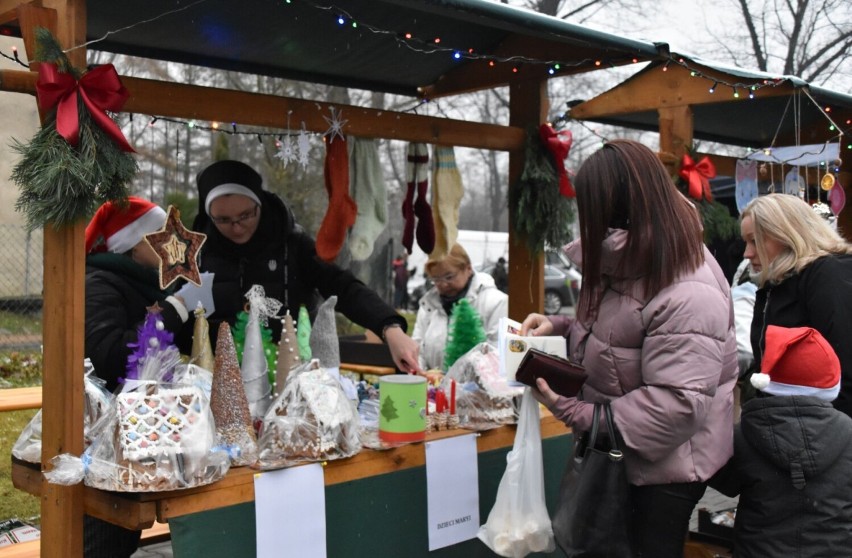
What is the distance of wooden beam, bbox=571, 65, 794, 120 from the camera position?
16.7ft

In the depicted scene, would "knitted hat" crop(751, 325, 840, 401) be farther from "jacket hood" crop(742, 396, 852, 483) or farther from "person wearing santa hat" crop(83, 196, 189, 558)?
"person wearing santa hat" crop(83, 196, 189, 558)

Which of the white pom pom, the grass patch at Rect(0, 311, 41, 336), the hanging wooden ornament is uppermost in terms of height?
the hanging wooden ornament

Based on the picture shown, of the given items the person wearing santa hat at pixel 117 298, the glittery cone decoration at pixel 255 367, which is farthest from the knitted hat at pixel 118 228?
the glittery cone decoration at pixel 255 367

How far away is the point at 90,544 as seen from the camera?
288 centimetres

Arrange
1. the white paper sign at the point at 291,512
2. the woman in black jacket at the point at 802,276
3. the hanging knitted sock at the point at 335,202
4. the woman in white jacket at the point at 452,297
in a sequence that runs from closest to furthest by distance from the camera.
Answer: the white paper sign at the point at 291,512, the woman in black jacket at the point at 802,276, the hanging knitted sock at the point at 335,202, the woman in white jacket at the point at 452,297

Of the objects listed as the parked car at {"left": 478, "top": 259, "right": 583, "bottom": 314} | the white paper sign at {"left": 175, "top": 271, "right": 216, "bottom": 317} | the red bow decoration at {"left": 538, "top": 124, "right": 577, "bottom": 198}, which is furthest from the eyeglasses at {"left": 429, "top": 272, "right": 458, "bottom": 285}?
the parked car at {"left": 478, "top": 259, "right": 583, "bottom": 314}

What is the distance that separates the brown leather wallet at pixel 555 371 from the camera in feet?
7.73

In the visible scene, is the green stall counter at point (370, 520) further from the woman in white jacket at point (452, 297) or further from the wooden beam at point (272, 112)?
the wooden beam at point (272, 112)

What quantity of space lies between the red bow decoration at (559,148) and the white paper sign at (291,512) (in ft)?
7.10

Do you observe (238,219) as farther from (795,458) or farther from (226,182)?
(795,458)

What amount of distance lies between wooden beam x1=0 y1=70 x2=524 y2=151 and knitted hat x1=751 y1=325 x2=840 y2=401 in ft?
6.00

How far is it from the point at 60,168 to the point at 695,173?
405 centimetres

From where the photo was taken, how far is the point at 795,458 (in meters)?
2.37

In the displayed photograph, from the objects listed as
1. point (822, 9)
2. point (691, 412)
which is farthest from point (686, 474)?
point (822, 9)
